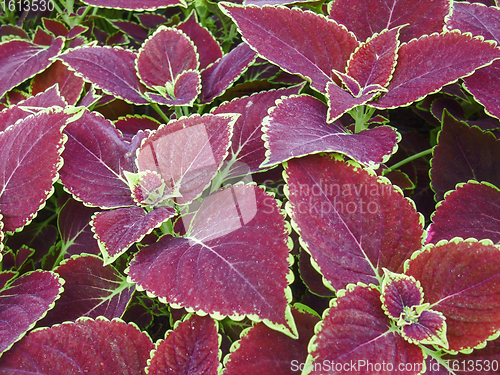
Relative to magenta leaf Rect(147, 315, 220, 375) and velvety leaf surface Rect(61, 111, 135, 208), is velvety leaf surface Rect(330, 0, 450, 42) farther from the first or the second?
→ magenta leaf Rect(147, 315, 220, 375)

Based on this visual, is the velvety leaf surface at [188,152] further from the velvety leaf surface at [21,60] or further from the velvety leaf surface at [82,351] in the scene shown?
the velvety leaf surface at [21,60]

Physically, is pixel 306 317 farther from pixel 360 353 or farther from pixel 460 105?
pixel 460 105

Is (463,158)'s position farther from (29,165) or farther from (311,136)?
(29,165)

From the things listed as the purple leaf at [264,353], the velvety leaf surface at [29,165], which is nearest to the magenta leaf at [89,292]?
the velvety leaf surface at [29,165]

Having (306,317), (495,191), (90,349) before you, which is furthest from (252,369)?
(495,191)

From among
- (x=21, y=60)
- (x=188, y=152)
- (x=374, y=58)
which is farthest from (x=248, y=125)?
(x=21, y=60)

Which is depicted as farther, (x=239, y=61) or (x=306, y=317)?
(x=239, y=61)
